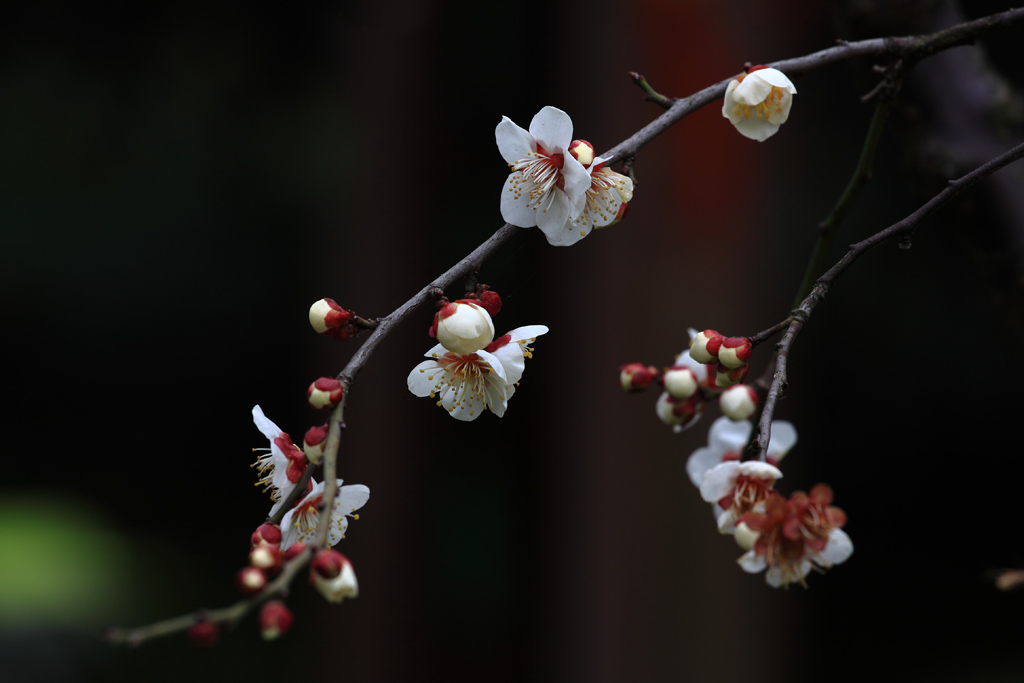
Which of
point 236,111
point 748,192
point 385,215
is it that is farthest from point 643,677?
point 236,111

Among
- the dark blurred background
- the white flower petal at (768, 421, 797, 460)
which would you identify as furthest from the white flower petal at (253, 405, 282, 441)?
the dark blurred background

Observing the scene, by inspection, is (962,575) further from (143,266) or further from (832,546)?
(143,266)

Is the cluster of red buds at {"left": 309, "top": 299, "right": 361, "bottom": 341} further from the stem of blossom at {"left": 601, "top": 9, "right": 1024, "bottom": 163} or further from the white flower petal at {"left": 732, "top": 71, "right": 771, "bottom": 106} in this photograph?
the white flower petal at {"left": 732, "top": 71, "right": 771, "bottom": 106}

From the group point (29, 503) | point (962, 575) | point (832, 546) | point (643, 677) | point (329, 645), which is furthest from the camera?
point (29, 503)

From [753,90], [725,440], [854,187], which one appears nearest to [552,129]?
[753,90]

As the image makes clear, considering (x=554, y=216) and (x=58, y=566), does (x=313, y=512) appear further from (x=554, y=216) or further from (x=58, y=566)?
(x=58, y=566)

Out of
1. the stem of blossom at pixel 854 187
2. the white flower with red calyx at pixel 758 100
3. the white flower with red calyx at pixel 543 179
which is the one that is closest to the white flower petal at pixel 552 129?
the white flower with red calyx at pixel 543 179
